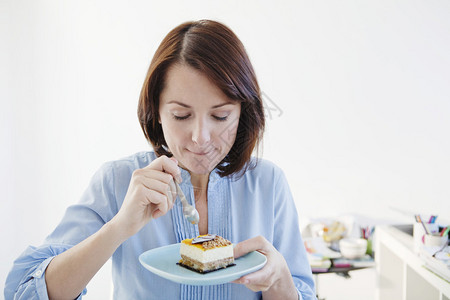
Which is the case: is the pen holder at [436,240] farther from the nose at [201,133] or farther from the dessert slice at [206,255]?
the nose at [201,133]

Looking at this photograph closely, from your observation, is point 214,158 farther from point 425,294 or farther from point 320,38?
point 320,38

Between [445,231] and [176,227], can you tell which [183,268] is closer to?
[176,227]

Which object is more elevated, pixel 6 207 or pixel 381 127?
pixel 381 127

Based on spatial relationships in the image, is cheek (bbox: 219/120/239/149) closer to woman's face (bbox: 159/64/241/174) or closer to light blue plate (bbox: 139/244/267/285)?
woman's face (bbox: 159/64/241/174)

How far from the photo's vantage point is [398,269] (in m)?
2.36

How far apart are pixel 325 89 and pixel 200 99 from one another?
2072 mm

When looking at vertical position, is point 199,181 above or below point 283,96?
below

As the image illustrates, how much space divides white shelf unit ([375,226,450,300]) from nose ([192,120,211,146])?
4.62 ft

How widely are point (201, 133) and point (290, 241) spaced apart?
542mm

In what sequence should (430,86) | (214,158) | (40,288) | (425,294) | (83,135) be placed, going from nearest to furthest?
(40,288) < (214,158) < (425,294) < (430,86) < (83,135)

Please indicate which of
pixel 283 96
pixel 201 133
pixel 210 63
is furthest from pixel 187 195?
pixel 283 96

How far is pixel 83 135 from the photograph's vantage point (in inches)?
118

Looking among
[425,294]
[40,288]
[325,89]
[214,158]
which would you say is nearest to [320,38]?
[325,89]

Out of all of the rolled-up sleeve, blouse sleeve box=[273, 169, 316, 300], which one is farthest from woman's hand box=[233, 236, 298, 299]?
the rolled-up sleeve
